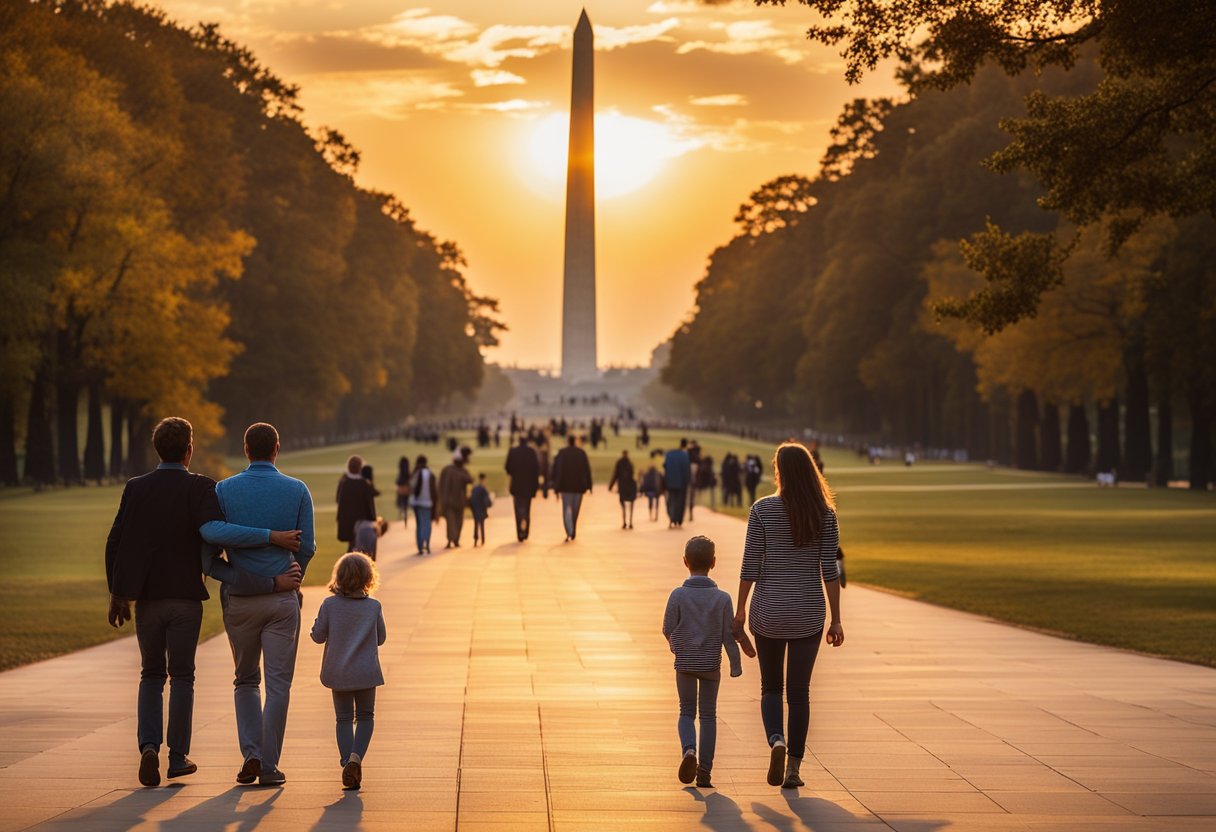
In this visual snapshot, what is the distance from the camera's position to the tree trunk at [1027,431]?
7150 centimetres

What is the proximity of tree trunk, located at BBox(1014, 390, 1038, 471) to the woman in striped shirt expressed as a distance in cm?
6231

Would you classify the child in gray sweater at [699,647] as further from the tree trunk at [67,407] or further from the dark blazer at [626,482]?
the tree trunk at [67,407]

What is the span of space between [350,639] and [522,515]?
23.2m

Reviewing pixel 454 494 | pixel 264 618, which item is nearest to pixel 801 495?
pixel 264 618

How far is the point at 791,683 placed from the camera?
31.3 feet

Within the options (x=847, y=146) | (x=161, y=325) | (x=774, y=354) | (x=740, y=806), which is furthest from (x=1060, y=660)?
(x=774, y=354)

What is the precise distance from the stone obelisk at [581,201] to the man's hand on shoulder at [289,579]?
375 ft

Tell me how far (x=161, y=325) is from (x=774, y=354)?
63465 millimetres

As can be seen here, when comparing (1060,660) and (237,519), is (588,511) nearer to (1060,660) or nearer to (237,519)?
(1060,660)

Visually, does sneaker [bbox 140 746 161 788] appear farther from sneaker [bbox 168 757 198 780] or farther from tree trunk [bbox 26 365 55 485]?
tree trunk [bbox 26 365 55 485]

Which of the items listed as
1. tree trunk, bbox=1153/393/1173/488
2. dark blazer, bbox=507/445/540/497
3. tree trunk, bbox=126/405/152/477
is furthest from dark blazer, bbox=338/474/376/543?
tree trunk, bbox=1153/393/1173/488

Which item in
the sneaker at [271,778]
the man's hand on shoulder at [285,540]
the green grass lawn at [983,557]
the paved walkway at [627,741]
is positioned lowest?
the green grass lawn at [983,557]

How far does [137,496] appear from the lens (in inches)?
374

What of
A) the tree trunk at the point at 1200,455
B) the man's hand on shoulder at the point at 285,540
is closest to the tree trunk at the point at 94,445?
the tree trunk at the point at 1200,455
